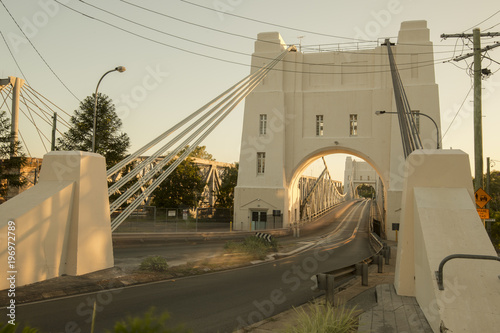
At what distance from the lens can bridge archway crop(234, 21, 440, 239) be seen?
126 ft

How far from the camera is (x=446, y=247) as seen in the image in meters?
7.27

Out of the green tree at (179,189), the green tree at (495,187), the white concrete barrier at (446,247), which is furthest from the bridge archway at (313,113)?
the white concrete barrier at (446,247)

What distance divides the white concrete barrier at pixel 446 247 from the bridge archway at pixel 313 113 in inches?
1176

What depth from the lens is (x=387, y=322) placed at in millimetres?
7137

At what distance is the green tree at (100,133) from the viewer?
34.4m

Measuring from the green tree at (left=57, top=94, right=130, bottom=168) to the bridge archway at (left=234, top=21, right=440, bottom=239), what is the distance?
478 inches

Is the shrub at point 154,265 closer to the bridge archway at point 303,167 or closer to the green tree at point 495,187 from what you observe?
the bridge archway at point 303,167

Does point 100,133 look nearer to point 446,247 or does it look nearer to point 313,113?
point 313,113

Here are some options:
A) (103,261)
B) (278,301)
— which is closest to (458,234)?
(278,301)

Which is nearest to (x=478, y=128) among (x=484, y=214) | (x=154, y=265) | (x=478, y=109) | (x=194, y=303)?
(x=478, y=109)

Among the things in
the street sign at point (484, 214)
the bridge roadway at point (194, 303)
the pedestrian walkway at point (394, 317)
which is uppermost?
the street sign at point (484, 214)

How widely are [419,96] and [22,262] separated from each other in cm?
3652

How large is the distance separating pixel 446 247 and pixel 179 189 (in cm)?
4246

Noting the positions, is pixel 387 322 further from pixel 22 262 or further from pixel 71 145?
pixel 71 145
